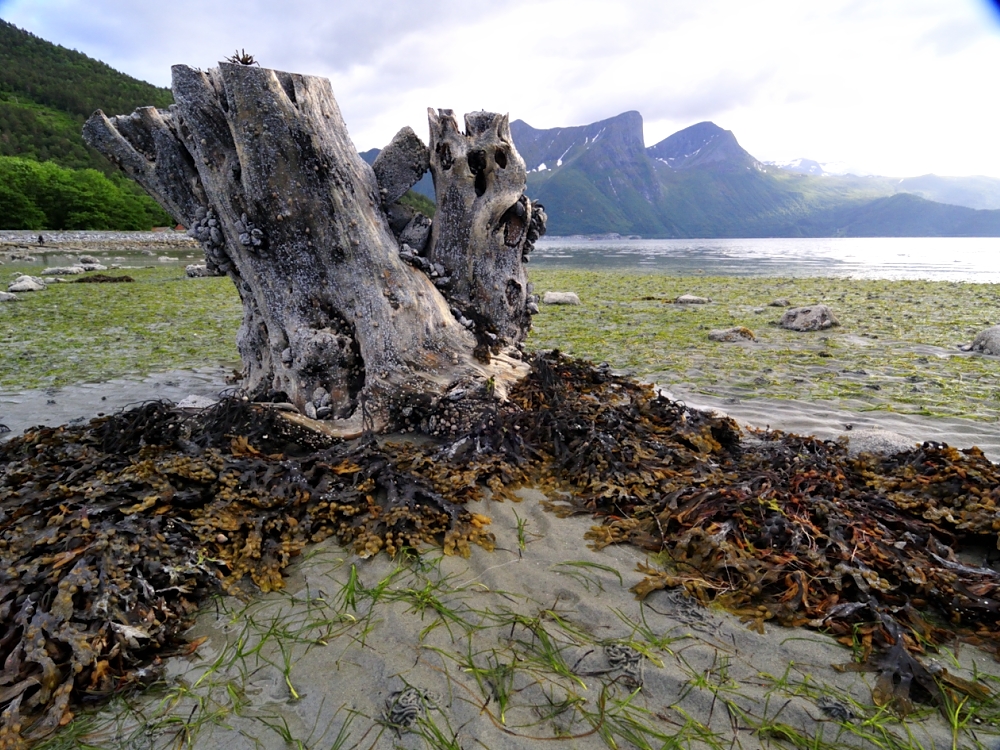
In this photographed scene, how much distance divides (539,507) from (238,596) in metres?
1.84

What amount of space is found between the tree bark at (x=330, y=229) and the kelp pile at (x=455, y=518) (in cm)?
75

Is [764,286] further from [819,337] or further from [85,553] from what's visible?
[85,553]

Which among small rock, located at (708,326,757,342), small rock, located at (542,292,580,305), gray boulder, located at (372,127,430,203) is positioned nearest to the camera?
gray boulder, located at (372,127,430,203)

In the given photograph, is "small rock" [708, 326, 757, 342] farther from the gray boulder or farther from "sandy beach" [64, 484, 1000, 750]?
"sandy beach" [64, 484, 1000, 750]

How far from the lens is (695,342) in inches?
368

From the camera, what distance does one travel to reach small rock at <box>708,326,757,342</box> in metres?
9.48

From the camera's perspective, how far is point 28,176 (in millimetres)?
56906

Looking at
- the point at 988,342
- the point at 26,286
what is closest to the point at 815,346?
the point at 988,342

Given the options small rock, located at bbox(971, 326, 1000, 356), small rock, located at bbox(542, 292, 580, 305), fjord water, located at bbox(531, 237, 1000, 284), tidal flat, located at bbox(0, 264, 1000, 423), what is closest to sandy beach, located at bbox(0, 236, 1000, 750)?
tidal flat, located at bbox(0, 264, 1000, 423)

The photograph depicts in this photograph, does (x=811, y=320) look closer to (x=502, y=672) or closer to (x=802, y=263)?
(x=502, y=672)

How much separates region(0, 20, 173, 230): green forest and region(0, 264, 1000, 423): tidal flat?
45214 millimetres

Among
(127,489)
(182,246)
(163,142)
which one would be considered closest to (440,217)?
(163,142)

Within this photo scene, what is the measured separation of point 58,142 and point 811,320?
365ft

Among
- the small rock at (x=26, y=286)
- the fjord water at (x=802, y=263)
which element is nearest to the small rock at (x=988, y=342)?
the fjord water at (x=802, y=263)
